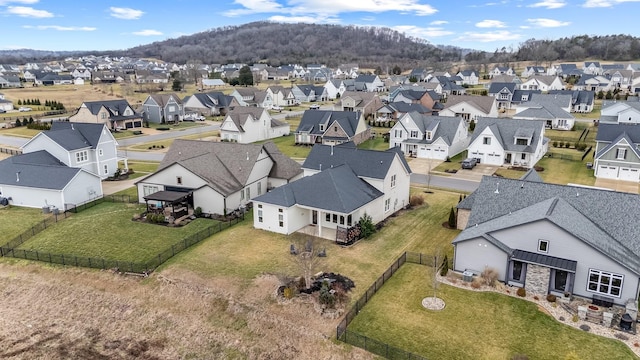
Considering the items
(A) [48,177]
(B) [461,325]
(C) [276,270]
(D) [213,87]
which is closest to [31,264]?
(A) [48,177]

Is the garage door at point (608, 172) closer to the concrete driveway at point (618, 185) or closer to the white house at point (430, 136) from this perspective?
the concrete driveway at point (618, 185)

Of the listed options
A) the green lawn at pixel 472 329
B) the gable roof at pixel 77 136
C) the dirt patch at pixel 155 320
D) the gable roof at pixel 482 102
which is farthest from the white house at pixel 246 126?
the green lawn at pixel 472 329

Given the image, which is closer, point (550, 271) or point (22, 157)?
point (550, 271)

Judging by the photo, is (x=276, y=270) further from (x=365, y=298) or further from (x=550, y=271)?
(x=550, y=271)

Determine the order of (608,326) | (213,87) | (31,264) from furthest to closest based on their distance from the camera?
(213,87)
(31,264)
(608,326)

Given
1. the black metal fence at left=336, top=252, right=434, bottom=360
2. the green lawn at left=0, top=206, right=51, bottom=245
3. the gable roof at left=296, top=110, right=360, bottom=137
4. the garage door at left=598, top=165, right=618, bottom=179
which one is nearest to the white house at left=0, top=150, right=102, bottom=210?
the green lawn at left=0, top=206, right=51, bottom=245

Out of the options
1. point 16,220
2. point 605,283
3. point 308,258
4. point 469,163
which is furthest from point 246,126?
point 605,283

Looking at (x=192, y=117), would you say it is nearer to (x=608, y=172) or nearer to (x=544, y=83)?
(x=608, y=172)
